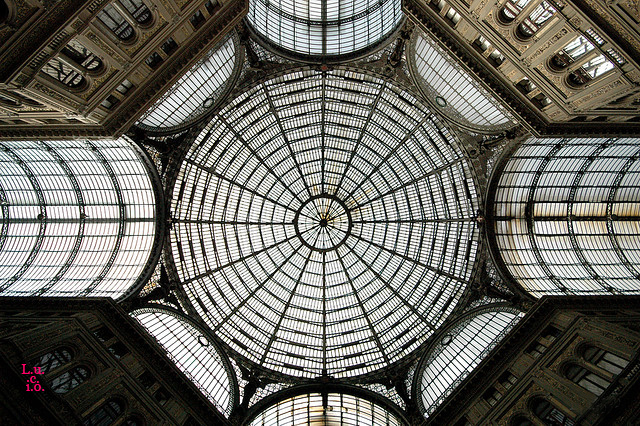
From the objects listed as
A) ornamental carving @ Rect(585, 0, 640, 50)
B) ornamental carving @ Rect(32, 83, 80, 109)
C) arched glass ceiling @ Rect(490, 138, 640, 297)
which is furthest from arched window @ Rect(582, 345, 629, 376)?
ornamental carving @ Rect(32, 83, 80, 109)

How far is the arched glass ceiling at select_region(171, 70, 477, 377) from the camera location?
105 feet

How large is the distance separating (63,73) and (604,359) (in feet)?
96.5

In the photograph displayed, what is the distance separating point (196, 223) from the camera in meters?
33.4

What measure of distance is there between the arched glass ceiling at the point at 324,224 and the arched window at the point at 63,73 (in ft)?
38.9

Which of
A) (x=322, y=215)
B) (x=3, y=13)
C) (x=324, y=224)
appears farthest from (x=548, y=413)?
(x=3, y=13)

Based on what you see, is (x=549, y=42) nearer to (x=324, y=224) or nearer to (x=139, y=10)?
(x=139, y=10)

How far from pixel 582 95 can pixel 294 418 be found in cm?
2936

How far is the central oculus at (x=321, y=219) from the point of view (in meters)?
39.2

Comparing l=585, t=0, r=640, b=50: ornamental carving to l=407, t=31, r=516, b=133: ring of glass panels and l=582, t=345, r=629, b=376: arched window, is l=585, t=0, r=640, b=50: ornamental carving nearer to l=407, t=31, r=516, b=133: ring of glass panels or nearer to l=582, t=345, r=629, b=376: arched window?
l=407, t=31, r=516, b=133: ring of glass panels

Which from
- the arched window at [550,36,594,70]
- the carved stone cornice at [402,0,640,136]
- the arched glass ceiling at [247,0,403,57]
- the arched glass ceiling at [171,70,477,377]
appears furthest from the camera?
the arched glass ceiling at [171,70,477,377]

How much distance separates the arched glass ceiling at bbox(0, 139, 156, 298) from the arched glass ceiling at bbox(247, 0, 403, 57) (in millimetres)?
13355

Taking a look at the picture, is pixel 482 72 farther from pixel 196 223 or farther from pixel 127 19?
pixel 196 223

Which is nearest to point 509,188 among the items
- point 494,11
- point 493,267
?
point 493,267

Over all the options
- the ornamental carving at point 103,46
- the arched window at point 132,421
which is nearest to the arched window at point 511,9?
the ornamental carving at point 103,46
